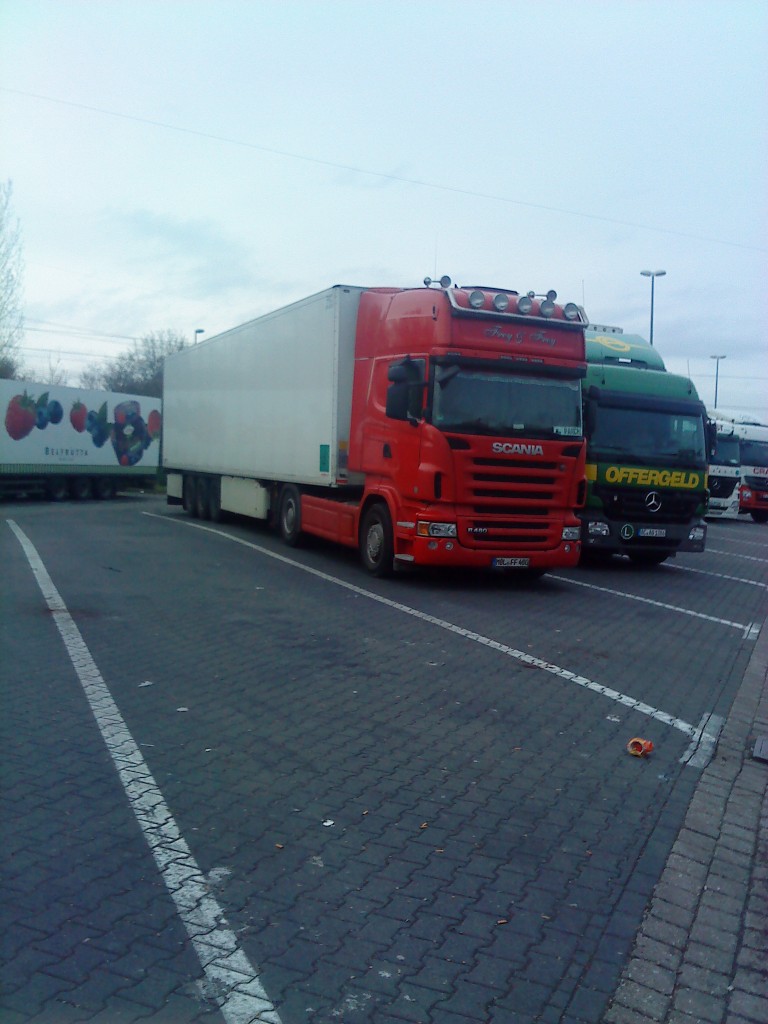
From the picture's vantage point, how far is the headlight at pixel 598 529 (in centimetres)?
1528

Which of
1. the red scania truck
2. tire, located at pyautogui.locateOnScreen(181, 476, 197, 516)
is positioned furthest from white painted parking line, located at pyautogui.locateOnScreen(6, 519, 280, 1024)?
tire, located at pyautogui.locateOnScreen(181, 476, 197, 516)

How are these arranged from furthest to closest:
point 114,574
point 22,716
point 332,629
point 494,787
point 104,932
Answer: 1. point 114,574
2. point 332,629
3. point 22,716
4. point 494,787
5. point 104,932

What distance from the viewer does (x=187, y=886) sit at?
13.7 ft

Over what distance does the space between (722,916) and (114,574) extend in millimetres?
10875

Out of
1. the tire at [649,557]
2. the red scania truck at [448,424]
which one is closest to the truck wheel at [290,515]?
the red scania truck at [448,424]

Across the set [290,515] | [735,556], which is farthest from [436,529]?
[735,556]

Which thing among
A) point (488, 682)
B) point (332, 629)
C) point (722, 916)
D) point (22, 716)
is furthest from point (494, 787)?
point (332, 629)

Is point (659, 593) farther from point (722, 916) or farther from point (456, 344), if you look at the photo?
point (722, 916)

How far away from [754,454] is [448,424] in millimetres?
23978

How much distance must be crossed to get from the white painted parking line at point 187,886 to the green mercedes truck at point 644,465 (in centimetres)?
980

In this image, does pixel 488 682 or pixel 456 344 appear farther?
pixel 456 344

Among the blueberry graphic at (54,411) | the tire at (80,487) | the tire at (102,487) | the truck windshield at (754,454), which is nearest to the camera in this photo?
the truck windshield at (754,454)

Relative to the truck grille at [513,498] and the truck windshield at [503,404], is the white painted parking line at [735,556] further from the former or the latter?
the truck windshield at [503,404]

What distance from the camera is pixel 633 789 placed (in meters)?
5.64
